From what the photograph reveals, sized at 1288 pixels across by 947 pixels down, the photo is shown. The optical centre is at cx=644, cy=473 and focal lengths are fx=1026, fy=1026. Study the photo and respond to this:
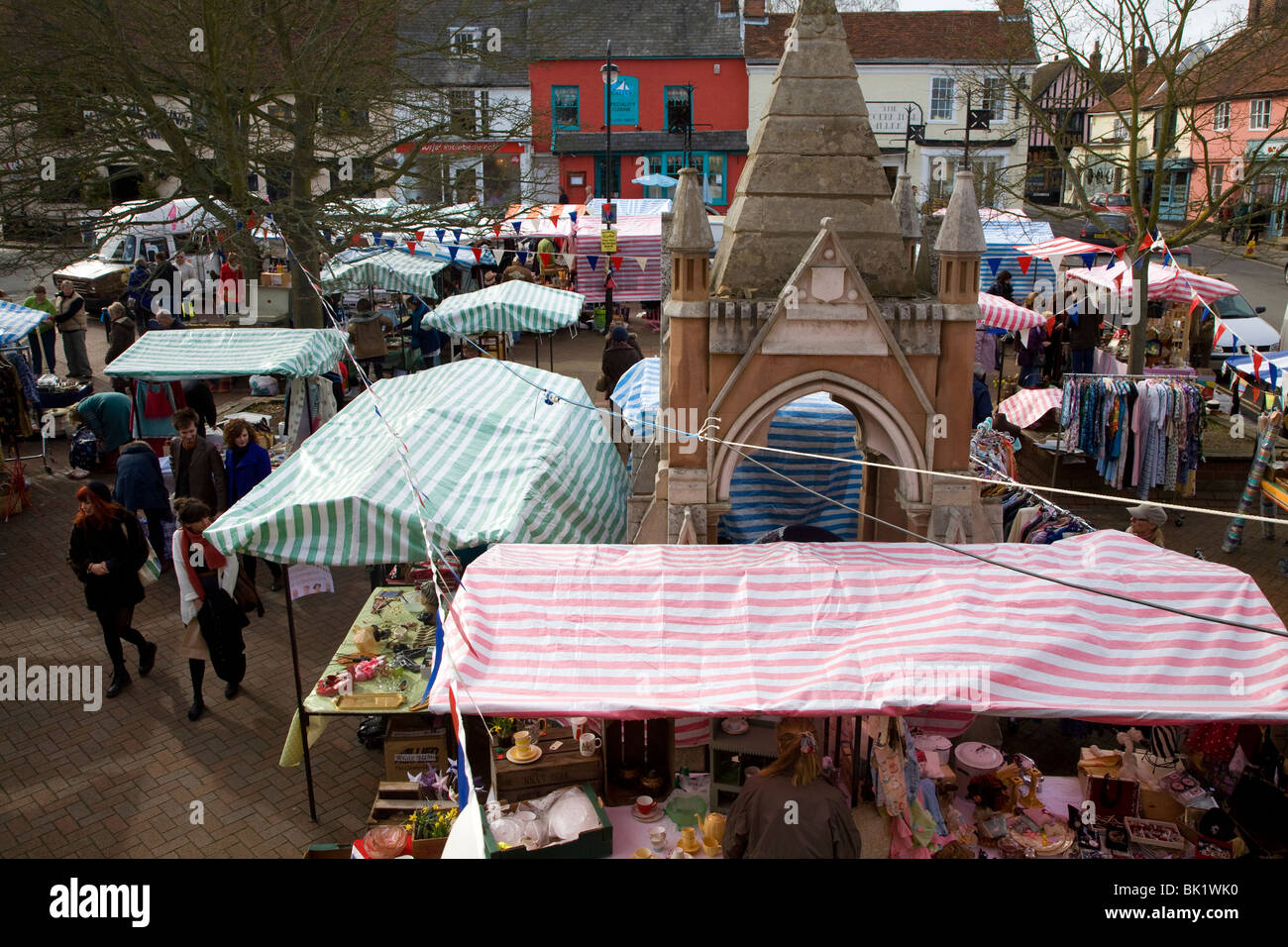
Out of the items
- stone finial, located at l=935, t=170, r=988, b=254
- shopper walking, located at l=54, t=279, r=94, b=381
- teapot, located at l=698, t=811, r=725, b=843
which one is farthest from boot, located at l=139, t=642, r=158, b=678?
shopper walking, located at l=54, t=279, r=94, b=381

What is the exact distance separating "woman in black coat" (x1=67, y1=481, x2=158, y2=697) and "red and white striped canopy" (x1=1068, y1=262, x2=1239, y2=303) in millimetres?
15633

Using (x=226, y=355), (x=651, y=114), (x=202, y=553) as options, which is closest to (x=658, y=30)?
(x=651, y=114)

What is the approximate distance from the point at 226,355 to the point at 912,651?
10926mm

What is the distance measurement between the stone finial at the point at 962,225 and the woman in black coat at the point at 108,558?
24.5 feet

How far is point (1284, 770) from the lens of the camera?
21.9 ft

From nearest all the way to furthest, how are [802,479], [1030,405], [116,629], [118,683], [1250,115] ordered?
[116,629], [118,683], [802,479], [1030,405], [1250,115]

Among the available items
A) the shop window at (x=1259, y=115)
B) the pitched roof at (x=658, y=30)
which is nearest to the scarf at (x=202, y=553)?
the pitched roof at (x=658, y=30)

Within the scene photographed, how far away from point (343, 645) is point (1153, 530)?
262 inches

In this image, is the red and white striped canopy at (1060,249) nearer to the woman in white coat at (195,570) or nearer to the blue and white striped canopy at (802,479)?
the blue and white striped canopy at (802,479)

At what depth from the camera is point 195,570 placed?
28.1 feet

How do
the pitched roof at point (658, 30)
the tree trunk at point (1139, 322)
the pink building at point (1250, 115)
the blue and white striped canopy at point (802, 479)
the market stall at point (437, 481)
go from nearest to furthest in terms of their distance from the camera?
the market stall at point (437, 481) < the blue and white striped canopy at point (802, 479) < the pink building at point (1250, 115) < the tree trunk at point (1139, 322) < the pitched roof at point (658, 30)

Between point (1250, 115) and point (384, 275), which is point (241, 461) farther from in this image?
point (1250, 115)

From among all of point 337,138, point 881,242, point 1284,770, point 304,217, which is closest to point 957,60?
point 337,138

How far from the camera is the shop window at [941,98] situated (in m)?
40.5
